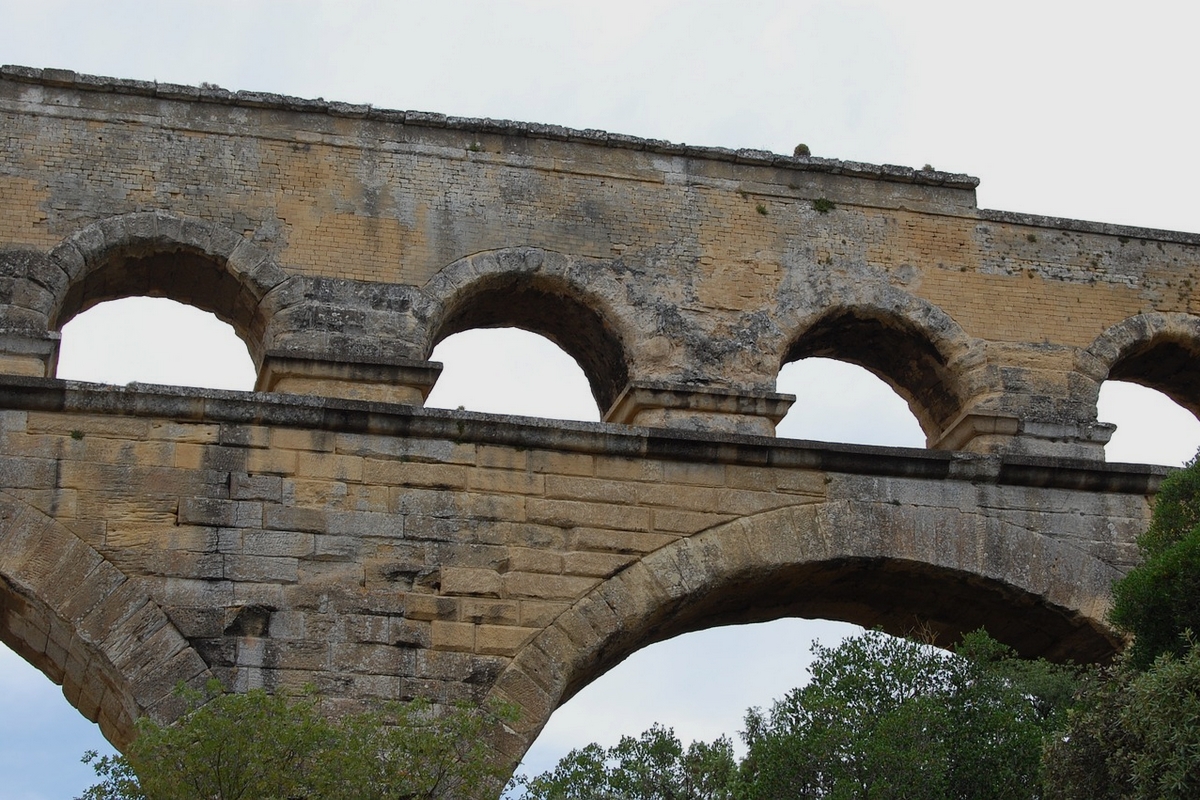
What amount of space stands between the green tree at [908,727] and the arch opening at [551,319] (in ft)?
9.34

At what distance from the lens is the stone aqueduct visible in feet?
35.1

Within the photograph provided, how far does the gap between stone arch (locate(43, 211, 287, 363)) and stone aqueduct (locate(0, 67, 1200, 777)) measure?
30mm

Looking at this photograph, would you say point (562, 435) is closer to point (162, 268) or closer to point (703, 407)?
point (703, 407)

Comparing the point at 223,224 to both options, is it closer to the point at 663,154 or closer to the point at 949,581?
the point at 663,154

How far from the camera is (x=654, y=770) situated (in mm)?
11859

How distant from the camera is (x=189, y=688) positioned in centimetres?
981

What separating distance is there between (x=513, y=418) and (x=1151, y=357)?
5258mm

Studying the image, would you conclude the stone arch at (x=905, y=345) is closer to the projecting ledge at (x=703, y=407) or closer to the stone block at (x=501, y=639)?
the projecting ledge at (x=703, y=407)

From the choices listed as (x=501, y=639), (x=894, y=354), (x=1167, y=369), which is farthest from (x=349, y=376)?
(x=1167, y=369)

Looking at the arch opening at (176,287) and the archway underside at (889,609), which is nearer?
the archway underside at (889,609)

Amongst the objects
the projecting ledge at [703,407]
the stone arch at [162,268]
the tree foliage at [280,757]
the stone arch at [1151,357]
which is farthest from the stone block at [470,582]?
the stone arch at [1151,357]

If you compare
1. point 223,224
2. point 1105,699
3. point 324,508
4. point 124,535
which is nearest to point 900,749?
point 1105,699

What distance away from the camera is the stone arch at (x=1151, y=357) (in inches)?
530

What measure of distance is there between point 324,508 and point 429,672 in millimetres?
1188
